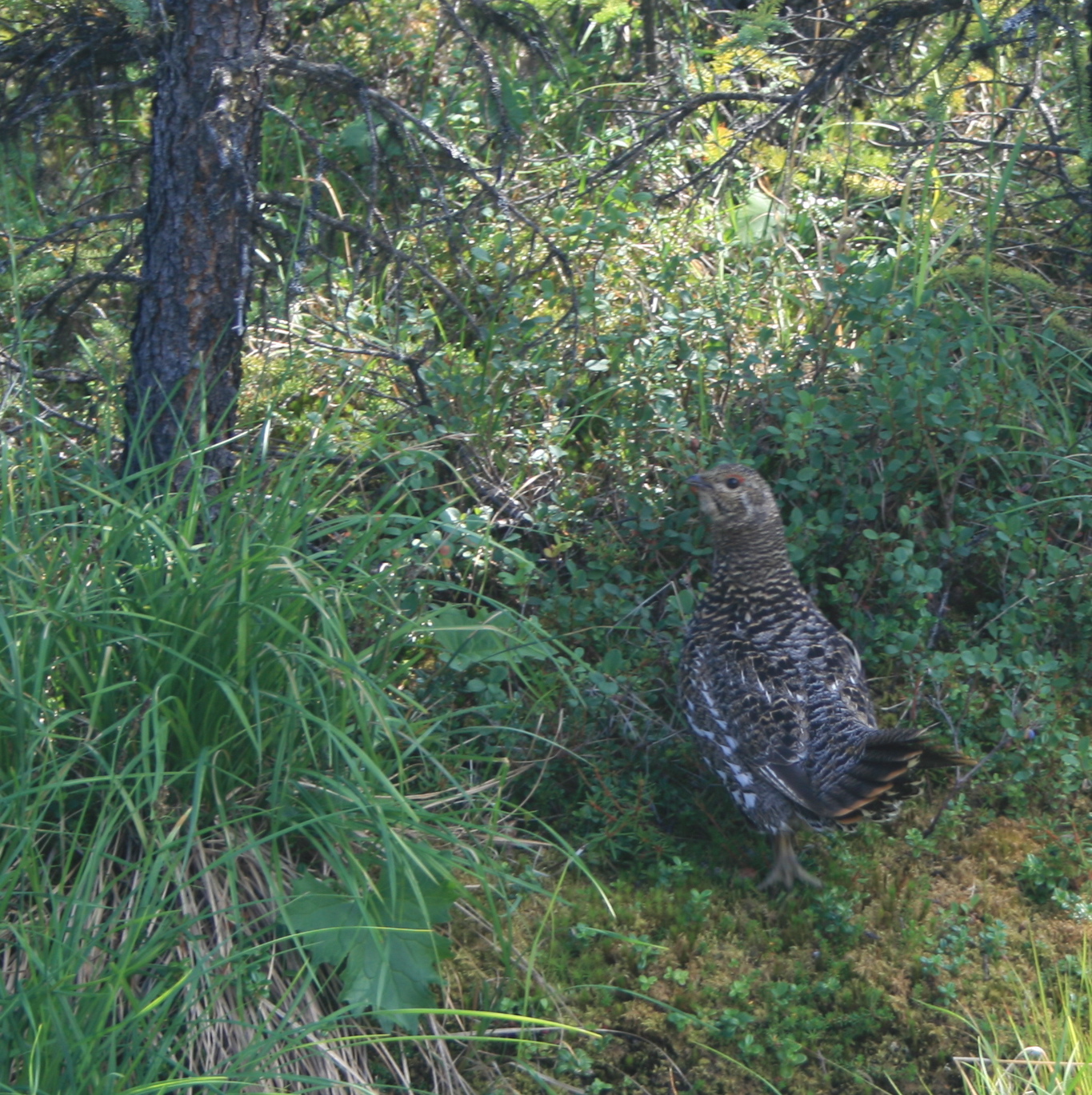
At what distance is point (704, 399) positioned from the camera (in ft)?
17.0

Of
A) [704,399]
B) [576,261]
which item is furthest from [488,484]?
[576,261]

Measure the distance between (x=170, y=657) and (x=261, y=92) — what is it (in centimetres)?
206

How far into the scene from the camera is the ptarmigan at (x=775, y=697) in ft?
11.6

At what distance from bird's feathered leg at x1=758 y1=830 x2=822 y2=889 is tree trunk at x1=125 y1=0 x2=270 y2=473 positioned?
7.44 ft

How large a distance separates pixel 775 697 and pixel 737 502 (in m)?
0.77

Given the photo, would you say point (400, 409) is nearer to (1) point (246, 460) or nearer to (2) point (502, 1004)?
(1) point (246, 460)

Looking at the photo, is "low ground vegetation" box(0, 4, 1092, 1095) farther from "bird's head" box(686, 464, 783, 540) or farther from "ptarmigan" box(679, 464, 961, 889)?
"bird's head" box(686, 464, 783, 540)

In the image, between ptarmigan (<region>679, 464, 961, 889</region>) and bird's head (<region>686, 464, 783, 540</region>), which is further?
bird's head (<region>686, 464, 783, 540</region>)

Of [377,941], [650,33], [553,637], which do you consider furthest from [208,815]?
[650,33]

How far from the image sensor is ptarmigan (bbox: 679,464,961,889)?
3.55 meters

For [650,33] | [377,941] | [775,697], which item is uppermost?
[650,33]

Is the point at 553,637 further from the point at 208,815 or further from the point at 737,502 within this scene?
the point at 208,815

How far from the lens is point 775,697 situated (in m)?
3.89

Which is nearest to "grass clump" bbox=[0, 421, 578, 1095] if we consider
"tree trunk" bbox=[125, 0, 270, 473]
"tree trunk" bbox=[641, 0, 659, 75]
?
"tree trunk" bbox=[125, 0, 270, 473]
